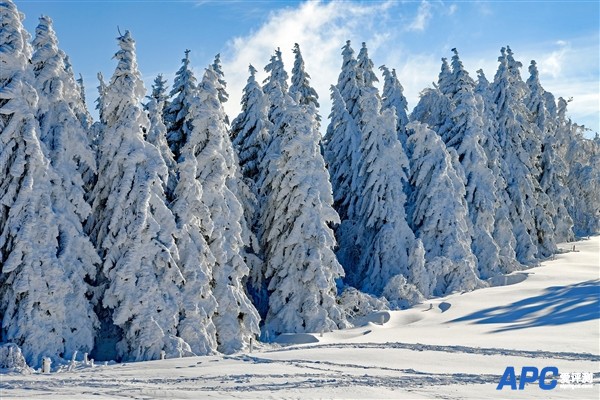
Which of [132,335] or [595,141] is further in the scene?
[595,141]

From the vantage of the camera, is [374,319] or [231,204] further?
[374,319]

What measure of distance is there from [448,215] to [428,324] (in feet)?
32.8

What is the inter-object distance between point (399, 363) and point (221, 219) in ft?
35.5

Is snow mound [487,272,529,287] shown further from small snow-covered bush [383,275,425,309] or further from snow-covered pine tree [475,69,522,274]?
small snow-covered bush [383,275,425,309]

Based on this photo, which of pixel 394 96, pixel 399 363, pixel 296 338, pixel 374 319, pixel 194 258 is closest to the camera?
pixel 399 363

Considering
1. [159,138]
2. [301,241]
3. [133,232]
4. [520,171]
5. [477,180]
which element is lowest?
[301,241]

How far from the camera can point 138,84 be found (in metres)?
24.9

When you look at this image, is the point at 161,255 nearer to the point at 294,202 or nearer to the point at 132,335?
the point at 132,335

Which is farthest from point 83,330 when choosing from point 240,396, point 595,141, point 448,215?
point 595,141

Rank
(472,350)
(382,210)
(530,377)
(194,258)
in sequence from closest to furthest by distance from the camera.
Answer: (530,377)
(472,350)
(194,258)
(382,210)

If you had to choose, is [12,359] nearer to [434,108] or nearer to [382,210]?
[382,210]

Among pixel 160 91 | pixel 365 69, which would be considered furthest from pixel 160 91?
pixel 365 69

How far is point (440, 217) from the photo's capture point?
3716 centimetres

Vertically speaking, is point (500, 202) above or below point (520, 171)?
below
